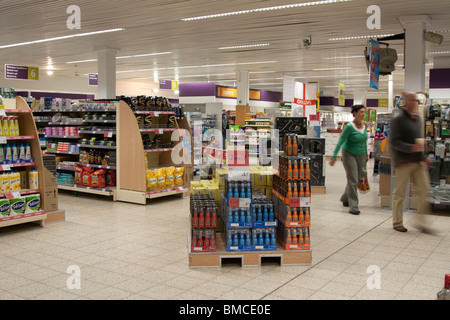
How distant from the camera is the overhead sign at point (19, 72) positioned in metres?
14.1

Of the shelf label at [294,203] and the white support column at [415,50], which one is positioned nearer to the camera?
the shelf label at [294,203]

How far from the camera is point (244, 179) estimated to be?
446 cm

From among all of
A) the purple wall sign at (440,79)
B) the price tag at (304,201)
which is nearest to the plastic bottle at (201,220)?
the price tag at (304,201)

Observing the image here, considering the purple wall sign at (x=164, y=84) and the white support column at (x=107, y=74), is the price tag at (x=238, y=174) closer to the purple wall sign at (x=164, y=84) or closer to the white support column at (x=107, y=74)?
the white support column at (x=107, y=74)

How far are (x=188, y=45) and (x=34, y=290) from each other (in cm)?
897

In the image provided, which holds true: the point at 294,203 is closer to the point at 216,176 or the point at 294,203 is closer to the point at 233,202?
the point at 233,202

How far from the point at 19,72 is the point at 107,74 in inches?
180

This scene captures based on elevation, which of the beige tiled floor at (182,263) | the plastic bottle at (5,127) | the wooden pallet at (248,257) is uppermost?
the plastic bottle at (5,127)

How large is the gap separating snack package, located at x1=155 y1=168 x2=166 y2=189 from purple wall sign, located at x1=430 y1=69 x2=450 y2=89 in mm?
9687

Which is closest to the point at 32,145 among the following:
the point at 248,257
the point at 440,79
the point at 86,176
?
the point at 86,176

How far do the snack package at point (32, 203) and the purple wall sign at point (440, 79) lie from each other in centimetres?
1212

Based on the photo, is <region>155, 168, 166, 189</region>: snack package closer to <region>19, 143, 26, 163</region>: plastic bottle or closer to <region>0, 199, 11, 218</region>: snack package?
<region>19, 143, 26, 163</region>: plastic bottle

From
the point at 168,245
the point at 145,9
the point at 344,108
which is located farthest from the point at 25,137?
the point at 344,108
